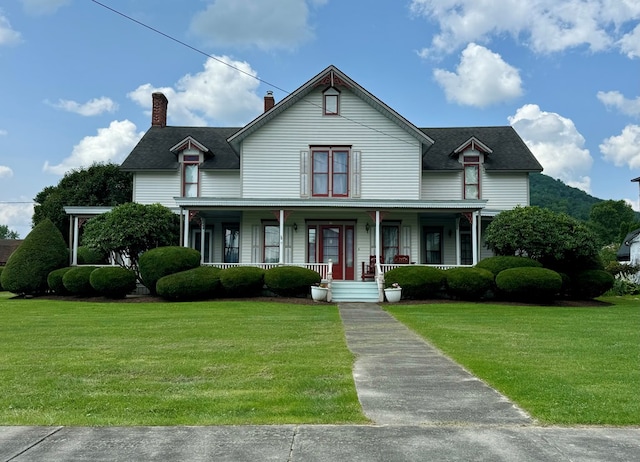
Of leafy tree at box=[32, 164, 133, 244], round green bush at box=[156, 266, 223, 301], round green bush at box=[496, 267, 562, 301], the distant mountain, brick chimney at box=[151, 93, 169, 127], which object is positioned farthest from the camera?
the distant mountain

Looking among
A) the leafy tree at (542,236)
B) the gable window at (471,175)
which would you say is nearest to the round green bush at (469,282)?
the leafy tree at (542,236)

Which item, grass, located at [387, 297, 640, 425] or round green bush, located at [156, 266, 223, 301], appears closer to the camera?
grass, located at [387, 297, 640, 425]

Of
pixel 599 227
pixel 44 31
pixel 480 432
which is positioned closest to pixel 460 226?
pixel 44 31

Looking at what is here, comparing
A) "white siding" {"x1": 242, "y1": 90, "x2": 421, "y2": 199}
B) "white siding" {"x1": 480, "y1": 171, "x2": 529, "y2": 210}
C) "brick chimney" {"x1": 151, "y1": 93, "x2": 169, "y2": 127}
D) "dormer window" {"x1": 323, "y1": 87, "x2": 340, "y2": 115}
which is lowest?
"white siding" {"x1": 480, "y1": 171, "x2": 529, "y2": 210}

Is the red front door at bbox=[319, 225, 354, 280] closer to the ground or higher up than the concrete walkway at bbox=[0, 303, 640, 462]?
higher up

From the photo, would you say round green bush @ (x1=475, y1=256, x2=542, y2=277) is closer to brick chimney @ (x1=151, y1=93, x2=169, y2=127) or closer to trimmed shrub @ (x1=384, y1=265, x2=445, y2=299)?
trimmed shrub @ (x1=384, y1=265, x2=445, y2=299)

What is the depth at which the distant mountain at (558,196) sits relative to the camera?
64.6 metres

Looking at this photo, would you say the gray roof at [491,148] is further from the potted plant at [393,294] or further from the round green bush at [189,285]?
the round green bush at [189,285]

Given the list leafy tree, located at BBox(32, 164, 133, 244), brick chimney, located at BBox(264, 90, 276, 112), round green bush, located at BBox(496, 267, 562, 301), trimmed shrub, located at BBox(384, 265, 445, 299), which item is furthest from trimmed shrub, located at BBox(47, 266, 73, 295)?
leafy tree, located at BBox(32, 164, 133, 244)

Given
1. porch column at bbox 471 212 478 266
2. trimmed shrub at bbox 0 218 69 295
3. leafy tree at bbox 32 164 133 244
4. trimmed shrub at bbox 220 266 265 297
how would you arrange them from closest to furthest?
1. trimmed shrub at bbox 220 266 265 297
2. porch column at bbox 471 212 478 266
3. trimmed shrub at bbox 0 218 69 295
4. leafy tree at bbox 32 164 133 244

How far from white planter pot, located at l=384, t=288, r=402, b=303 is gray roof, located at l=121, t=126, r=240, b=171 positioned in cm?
1004

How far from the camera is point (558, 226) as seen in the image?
20031mm

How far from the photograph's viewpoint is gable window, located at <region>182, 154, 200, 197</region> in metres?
25.2

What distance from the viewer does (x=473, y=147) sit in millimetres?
24734
